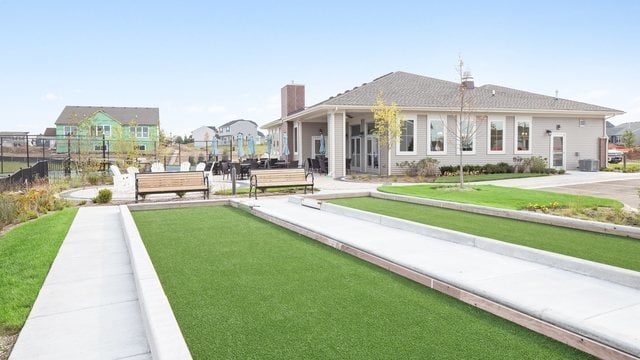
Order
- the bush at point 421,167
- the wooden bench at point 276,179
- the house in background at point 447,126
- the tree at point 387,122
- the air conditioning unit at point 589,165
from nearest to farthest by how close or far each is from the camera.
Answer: the wooden bench at point 276,179
the tree at point 387,122
the bush at point 421,167
the house in background at point 447,126
the air conditioning unit at point 589,165

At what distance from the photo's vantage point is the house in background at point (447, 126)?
2216 cm

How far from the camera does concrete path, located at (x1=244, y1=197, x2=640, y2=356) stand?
141 inches

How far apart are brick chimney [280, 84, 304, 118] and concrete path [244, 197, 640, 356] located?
22.7m

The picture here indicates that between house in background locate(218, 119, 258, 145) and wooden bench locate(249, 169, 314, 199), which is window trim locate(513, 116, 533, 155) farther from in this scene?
house in background locate(218, 119, 258, 145)

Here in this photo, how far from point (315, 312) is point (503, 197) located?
9.66 metres

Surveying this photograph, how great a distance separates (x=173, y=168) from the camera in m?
23.4

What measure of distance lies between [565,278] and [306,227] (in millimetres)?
3796

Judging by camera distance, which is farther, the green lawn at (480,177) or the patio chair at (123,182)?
the green lawn at (480,177)

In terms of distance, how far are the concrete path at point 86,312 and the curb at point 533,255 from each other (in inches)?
173

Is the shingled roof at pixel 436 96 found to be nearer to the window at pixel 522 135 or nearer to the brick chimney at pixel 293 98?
the window at pixel 522 135

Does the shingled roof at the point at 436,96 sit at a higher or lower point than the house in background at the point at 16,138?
higher

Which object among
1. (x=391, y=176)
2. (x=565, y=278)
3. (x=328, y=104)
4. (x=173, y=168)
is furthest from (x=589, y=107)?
(x=565, y=278)

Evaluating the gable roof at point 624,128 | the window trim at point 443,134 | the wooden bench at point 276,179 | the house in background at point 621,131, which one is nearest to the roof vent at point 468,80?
the window trim at point 443,134

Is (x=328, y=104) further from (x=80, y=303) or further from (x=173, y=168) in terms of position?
(x=80, y=303)
